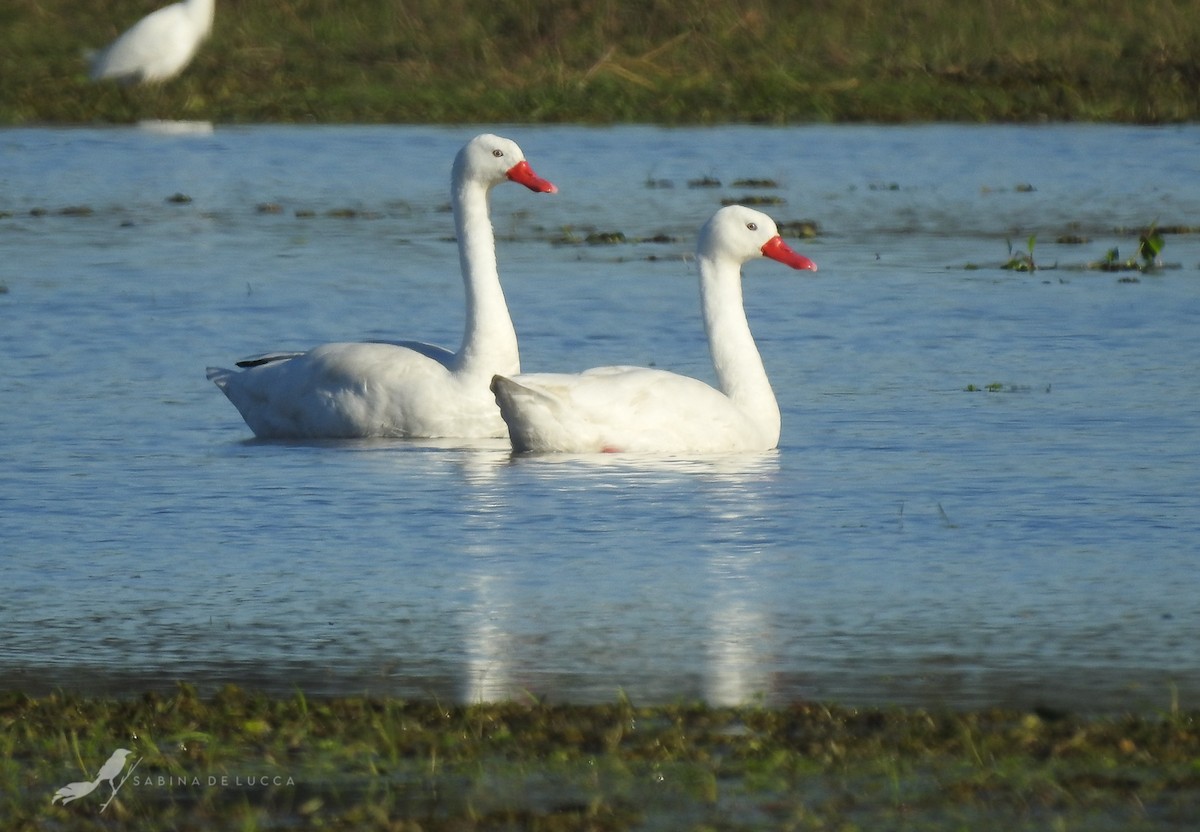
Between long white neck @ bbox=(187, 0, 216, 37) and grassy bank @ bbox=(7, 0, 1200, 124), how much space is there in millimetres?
612

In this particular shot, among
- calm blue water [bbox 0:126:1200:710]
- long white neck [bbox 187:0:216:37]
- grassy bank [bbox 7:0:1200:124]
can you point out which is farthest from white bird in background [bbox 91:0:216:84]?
calm blue water [bbox 0:126:1200:710]

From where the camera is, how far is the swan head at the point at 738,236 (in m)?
12.2

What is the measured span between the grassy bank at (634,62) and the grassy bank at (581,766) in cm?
2160

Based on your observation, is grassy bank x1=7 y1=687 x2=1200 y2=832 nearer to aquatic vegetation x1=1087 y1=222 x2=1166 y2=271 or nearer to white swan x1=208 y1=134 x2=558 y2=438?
white swan x1=208 y1=134 x2=558 y2=438

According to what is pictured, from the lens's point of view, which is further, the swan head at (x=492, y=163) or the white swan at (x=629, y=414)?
the swan head at (x=492, y=163)

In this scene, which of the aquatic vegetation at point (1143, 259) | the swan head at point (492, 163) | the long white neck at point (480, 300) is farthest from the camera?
the aquatic vegetation at point (1143, 259)

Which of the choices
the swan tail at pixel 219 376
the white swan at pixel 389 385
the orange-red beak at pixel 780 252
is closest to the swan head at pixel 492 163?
the white swan at pixel 389 385

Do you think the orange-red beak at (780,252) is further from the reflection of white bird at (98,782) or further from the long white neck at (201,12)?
the long white neck at (201,12)

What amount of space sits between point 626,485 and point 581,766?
417 centimetres

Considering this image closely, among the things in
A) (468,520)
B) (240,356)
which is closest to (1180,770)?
(468,520)

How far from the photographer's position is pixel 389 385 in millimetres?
11750

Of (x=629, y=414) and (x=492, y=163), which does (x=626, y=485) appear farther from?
(x=492, y=163)

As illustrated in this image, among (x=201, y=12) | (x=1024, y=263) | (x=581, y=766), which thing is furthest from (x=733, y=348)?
(x=201, y=12)

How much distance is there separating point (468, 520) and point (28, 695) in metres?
2.84
